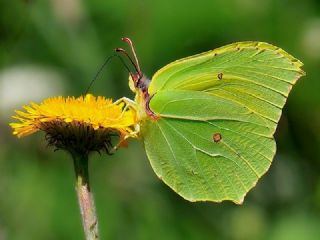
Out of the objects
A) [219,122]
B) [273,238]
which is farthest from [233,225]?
[219,122]

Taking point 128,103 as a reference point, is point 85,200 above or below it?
below

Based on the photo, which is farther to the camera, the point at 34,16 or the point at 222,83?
the point at 34,16

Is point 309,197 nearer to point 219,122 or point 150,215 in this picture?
point 150,215

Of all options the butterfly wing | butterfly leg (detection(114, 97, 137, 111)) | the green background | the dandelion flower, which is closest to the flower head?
the dandelion flower

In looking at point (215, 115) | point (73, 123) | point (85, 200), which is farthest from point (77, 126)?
point (215, 115)

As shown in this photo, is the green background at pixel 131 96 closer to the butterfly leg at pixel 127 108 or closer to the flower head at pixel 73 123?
the butterfly leg at pixel 127 108

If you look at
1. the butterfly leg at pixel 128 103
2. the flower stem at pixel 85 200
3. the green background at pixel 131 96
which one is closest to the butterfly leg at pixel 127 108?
the butterfly leg at pixel 128 103

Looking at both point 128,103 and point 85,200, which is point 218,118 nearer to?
point 128,103
